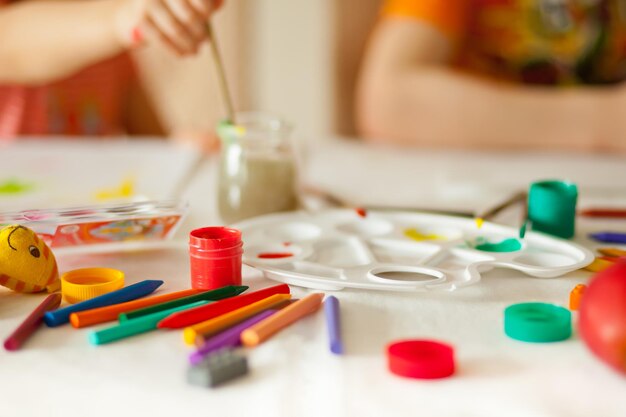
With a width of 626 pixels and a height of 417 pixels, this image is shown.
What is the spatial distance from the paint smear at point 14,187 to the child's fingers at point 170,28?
23 centimetres

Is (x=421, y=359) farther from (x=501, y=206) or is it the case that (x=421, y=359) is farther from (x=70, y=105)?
(x=70, y=105)

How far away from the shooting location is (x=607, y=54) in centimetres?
140

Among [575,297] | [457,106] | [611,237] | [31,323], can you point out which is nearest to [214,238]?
[31,323]

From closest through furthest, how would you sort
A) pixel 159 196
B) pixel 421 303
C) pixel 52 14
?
1. pixel 421 303
2. pixel 159 196
3. pixel 52 14

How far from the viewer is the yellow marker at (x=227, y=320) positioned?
1.46 ft

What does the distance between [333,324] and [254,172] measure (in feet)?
0.96

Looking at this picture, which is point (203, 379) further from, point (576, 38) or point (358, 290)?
point (576, 38)

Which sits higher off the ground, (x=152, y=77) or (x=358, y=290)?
(x=152, y=77)

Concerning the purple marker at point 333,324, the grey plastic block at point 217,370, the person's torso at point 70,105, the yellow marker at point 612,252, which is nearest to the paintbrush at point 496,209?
the yellow marker at point 612,252

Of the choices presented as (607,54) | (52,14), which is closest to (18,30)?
(52,14)

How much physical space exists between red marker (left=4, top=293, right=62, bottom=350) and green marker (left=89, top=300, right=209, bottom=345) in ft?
0.13

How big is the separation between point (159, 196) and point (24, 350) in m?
0.39

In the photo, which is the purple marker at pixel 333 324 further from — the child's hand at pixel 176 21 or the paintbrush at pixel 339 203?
the child's hand at pixel 176 21

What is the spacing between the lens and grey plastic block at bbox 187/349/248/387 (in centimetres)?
40
